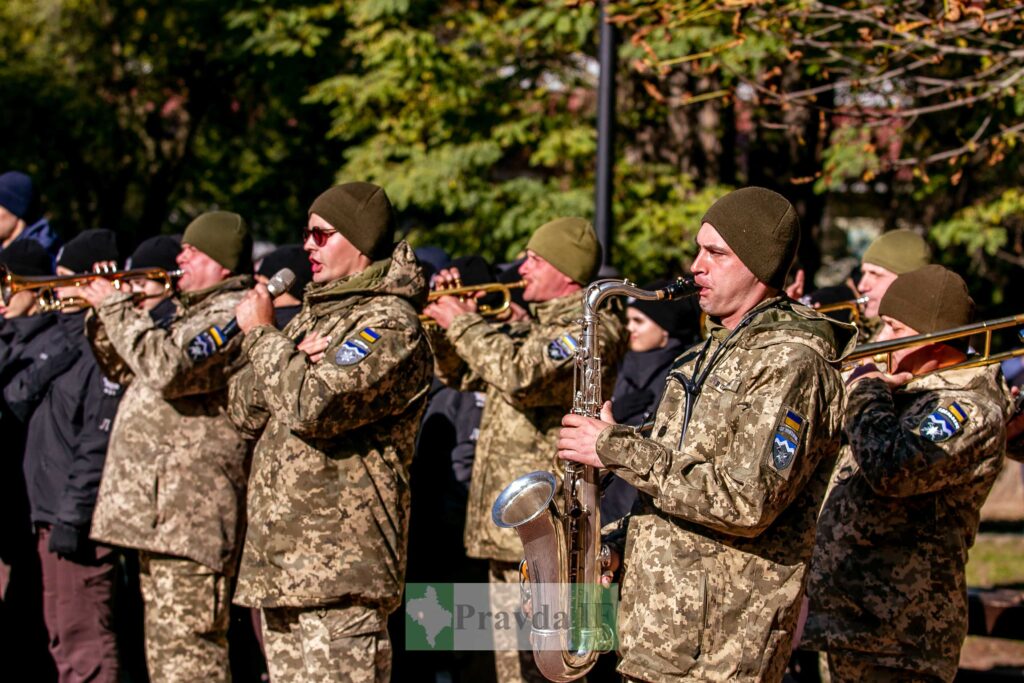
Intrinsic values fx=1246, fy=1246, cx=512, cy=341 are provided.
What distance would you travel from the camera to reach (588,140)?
1078 centimetres

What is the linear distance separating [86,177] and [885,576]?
14.8 metres

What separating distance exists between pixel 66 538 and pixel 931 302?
4.23 m

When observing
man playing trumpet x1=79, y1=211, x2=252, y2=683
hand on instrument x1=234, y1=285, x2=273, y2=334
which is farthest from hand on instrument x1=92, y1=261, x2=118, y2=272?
hand on instrument x1=234, y1=285, x2=273, y2=334

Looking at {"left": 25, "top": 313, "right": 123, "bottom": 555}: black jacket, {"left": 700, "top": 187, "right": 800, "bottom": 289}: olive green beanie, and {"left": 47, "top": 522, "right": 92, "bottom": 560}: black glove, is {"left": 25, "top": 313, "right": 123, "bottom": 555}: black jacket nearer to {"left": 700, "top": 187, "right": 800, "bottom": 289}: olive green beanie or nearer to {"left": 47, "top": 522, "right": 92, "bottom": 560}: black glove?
{"left": 47, "top": 522, "right": 92, "bottom": 560}: black glove

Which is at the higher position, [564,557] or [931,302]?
[931,302]

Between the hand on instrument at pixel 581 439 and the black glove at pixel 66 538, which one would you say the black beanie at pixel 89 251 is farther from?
the hand on instrument at pixel 581 439

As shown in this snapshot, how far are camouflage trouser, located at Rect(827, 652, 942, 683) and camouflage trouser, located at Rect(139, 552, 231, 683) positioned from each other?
2.67 metres

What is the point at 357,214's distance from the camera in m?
4.86

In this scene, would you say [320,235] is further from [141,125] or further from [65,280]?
[141,125]

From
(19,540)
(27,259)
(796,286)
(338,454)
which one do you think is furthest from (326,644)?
(27,259)

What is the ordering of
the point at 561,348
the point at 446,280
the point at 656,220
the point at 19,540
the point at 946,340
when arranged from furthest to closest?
1. the point at 656,220
2. the point at 19,540
3. the point at 446,280
4. the point at 561,348
5. the point at 946,340

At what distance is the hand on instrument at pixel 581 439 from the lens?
12.4 ft

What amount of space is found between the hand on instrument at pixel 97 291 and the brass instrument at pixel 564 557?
2702mm

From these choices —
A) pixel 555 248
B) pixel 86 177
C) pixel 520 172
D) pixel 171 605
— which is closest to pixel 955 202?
pixel 520 172
